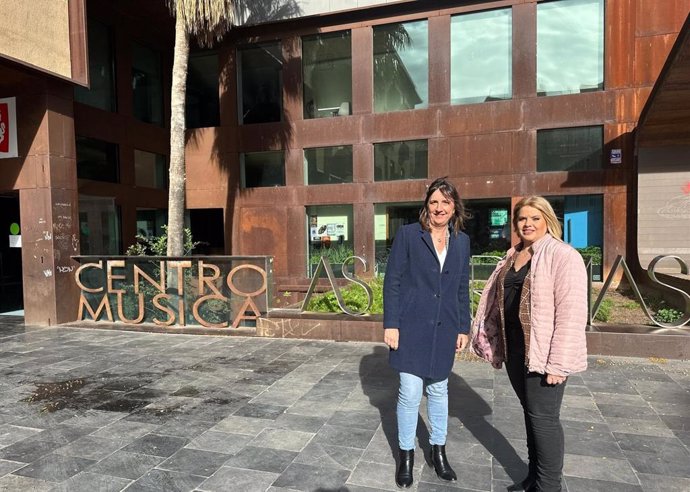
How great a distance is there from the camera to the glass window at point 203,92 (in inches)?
568

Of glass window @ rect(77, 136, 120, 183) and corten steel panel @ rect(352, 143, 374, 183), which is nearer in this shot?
glass window @ rect(77, 136, 120, 183)

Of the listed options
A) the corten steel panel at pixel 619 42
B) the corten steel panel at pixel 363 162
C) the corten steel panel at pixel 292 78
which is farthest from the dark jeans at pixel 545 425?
the corten steel panel at pixel 292 78

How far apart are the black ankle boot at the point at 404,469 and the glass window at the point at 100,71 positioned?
12024 mm

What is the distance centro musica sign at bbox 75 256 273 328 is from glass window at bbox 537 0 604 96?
8772mm

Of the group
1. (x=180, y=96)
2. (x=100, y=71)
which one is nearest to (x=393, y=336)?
(x=180, y=96)

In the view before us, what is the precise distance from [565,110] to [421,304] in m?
10.5

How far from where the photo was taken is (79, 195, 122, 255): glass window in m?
11.6

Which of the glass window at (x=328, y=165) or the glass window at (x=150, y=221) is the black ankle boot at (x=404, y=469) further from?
the glass window at (x=150, y=221)

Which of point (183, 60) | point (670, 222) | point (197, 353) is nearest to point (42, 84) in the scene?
point (183, 60)

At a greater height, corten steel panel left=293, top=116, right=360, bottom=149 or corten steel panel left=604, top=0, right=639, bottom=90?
corten steel panel left=604, top=0, right=639, bottom=90

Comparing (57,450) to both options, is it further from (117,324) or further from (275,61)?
(275,61)

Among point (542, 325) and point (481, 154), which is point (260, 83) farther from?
point (542, 325)

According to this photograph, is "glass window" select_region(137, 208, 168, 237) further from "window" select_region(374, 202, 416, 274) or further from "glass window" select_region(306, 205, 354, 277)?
"window" select_region(374, 202, 416, 274)

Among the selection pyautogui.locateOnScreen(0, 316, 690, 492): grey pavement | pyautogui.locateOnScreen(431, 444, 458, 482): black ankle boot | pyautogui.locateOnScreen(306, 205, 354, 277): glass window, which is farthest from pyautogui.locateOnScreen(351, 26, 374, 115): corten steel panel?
pyautogui.locateOnScreen(431, 444, 458, 482): black ankle boot
